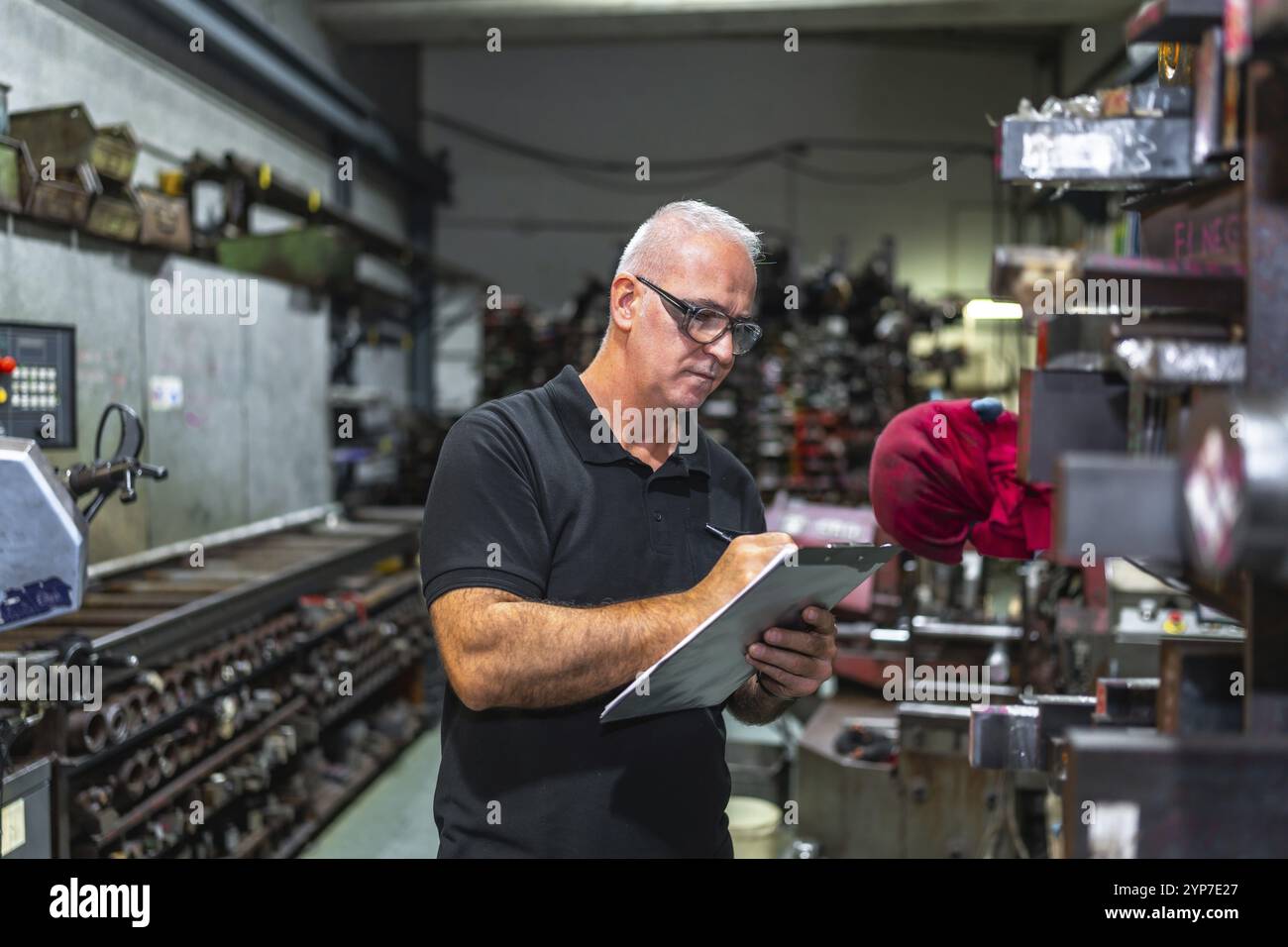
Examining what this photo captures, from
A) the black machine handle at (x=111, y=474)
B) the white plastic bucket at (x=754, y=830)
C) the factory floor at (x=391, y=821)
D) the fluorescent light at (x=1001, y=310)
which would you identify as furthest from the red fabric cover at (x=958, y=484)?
the factory floor at (x=391, y=821)

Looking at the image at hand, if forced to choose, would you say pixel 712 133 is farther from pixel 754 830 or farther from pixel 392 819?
pixel 754 830

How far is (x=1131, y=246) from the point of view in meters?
1.49

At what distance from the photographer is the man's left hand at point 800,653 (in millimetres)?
1443

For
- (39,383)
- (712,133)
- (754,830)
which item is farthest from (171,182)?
(712,133)

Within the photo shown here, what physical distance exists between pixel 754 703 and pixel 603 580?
393 millimetres

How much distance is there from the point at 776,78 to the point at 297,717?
8.43 metres

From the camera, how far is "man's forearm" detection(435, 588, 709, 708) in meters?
1.35

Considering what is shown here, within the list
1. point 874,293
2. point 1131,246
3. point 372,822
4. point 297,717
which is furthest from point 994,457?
point 874,293

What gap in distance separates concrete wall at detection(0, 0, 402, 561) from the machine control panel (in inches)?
2.7

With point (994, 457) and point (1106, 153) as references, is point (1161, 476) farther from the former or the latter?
point (994, 457)

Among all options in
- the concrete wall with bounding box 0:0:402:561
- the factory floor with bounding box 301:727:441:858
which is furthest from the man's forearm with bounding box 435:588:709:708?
the factory floor with bounding box 301:727:441:858

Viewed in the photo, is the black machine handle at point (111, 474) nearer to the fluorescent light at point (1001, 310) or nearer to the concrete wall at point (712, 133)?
the fluorescent light at point (1001, 310)

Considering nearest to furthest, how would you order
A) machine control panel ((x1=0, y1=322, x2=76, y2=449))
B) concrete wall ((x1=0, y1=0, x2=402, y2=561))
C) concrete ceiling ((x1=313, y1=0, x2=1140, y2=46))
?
machine control panel ((x1=0, y1=322, x2=76, y2=449))
concrete wall ((x1=0, y1=0, x2=402, y2=561))
concrete ceiling ((x1=313, y1=0, x2=1140, y2=46))

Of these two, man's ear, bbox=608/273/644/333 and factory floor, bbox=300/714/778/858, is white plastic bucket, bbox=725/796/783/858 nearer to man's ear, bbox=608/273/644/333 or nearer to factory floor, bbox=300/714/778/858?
factory floor, bbox=300/714/778/858
